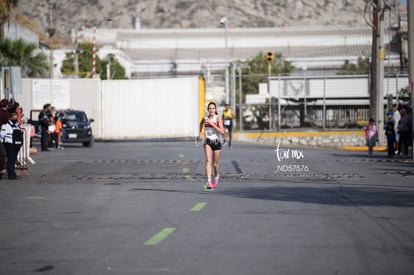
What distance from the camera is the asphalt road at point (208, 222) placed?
31.4ft

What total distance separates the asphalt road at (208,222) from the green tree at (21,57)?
125 feet

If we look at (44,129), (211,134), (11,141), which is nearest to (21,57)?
(44,129)

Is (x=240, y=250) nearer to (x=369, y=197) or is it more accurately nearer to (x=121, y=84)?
(x=369, y=197)

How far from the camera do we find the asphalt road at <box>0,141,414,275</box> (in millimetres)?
9578

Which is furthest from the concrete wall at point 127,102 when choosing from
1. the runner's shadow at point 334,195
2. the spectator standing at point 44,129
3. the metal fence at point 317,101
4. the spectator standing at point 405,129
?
the runner's shadow at point 334,195

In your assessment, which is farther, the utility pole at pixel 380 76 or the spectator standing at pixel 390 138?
the utility pole at pixel 380 76

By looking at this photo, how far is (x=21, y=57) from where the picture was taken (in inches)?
2501

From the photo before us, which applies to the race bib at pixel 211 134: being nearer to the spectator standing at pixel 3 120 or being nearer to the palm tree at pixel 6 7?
the spectator standing at pixel 3 120

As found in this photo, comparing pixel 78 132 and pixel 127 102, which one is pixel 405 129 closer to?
pixel 78 132

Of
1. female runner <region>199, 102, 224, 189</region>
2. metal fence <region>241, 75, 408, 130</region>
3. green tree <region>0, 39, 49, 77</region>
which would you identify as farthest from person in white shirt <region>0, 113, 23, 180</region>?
green tree <region>0, 39, 49, 77</region>

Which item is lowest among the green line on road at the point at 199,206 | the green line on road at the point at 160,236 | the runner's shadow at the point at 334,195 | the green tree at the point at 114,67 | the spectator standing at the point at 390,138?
the runner's shadow at the point at 334,195

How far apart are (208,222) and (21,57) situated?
5220 centimetres

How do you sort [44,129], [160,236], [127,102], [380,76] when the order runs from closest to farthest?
1. [160,236]
2. [44,129]
3. [380,76]
4. [127,102]

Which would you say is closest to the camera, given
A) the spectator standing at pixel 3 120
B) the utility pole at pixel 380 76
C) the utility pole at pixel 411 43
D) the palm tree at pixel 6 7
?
the spectator standing at pixel 3 120
